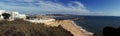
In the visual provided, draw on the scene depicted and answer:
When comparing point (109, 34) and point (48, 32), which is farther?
point (48, 32)

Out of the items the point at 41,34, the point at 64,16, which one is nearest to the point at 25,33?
the point at 41,34

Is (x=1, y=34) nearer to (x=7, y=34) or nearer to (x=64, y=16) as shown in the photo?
(x=7, y=34)

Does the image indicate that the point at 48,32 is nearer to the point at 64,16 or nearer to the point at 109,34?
the point at 109,34

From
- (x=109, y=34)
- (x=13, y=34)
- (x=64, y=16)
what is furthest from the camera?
(x=64, y=16)

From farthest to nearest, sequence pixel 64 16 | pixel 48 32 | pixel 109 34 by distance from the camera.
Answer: pixel 64 16, pixel 48 32, pixel 109 34

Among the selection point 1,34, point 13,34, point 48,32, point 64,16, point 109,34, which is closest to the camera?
point 109,34

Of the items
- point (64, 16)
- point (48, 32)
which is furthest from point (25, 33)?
point (64, 16)

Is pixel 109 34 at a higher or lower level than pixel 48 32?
higher

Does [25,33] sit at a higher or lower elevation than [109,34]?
lower

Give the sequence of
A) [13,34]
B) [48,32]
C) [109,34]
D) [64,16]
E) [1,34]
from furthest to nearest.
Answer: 1. [64,16]
2. [48,32]
3. [1,34]
4. [13,34]
5. [109,34]
